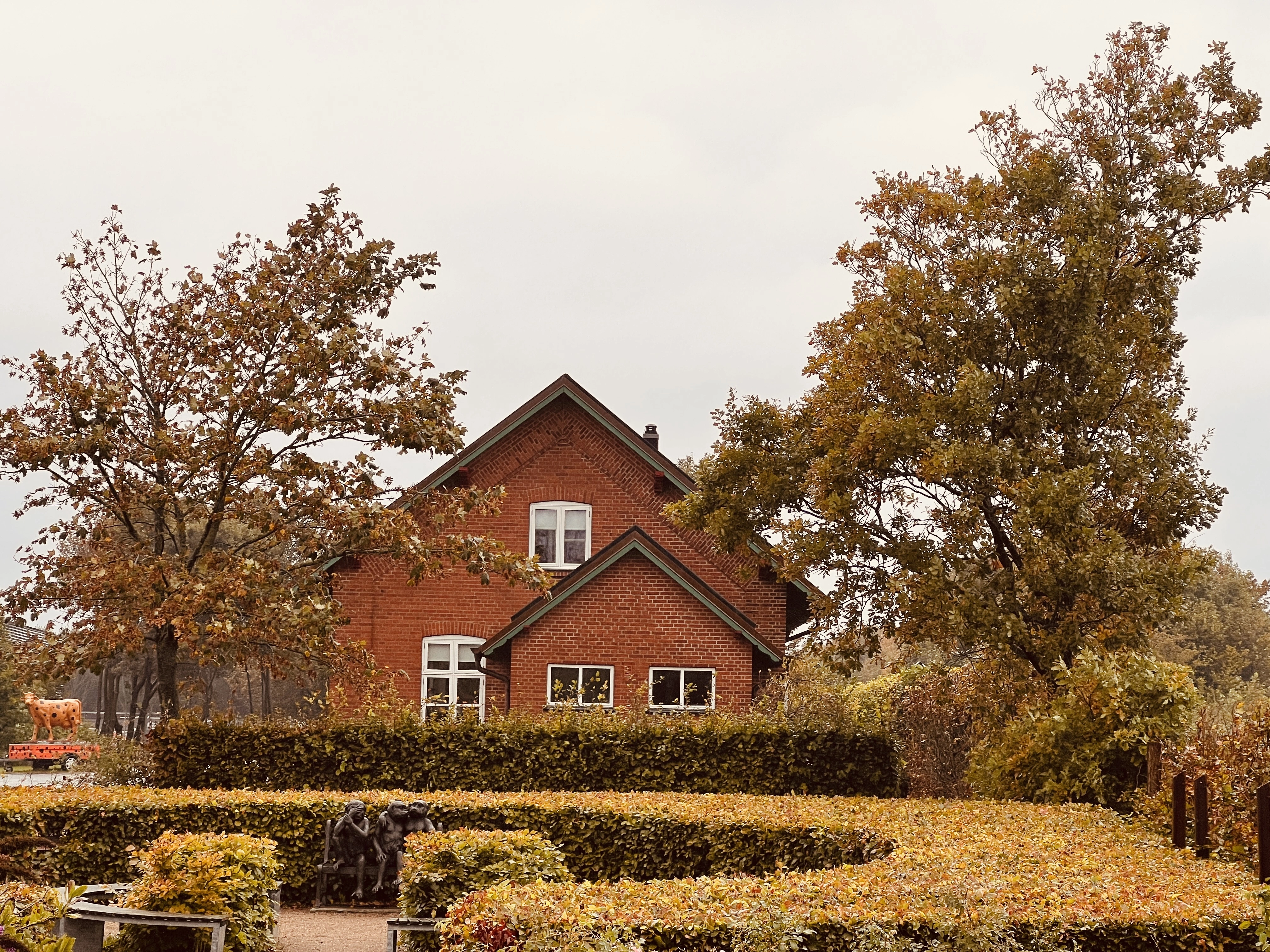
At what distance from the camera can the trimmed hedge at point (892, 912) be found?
652 cm

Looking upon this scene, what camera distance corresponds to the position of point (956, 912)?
6.75 m

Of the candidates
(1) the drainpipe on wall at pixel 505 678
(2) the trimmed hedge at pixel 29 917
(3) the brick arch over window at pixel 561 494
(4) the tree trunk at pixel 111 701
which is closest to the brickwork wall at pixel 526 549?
(3) the brick arch over window at pixel 561 494

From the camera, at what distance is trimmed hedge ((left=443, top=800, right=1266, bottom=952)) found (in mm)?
6523

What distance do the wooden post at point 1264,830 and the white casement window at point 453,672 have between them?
1870 cm

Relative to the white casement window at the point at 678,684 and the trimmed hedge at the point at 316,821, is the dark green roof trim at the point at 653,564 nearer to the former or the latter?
the white casement window at the point at 678,684

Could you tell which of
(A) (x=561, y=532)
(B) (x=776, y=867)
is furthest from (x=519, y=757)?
(A) (x=561, y=532)

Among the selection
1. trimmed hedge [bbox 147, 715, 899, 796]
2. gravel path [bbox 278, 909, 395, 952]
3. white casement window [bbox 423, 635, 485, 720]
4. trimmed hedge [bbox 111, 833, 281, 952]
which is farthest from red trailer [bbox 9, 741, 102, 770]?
trimmed hedge [bbox 111, 833, 281, 952]

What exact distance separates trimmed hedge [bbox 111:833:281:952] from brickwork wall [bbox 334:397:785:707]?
48.1 feet

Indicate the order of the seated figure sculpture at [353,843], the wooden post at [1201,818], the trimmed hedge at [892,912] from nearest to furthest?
1. the trimmed hedge at [892,912]
2. the wooden post at [1201,818]
3. the seated figure sculpture at [353,843]

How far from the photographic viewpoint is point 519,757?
1683cm

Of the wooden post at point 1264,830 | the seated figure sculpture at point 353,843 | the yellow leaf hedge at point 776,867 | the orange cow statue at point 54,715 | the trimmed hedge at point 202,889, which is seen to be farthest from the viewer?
the orange cow statue at point 54,715

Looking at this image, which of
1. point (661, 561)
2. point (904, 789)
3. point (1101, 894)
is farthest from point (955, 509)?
point (1101, 894)

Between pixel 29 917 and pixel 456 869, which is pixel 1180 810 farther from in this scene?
pixel 29 917

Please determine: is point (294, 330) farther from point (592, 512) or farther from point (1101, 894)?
point (1101, 894)
